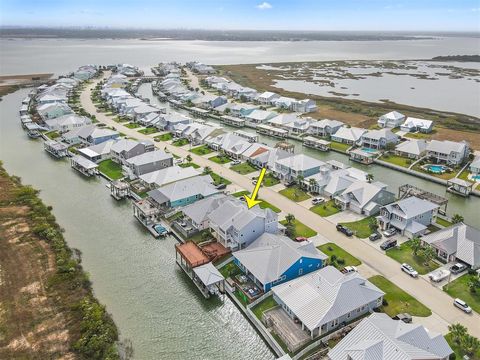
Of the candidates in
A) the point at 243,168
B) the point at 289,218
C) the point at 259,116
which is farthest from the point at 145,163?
the point at 259,116

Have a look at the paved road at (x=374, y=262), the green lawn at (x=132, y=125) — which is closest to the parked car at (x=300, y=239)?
the paved road at (x=374, y=262)

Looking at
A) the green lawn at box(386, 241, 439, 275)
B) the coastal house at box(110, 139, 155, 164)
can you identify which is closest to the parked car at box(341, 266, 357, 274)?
the green lawn at box(386, 241, 439, 275)

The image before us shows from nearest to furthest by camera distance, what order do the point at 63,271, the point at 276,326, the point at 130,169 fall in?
the point at 276,326 < the point at 63,271 < the point at 130,169

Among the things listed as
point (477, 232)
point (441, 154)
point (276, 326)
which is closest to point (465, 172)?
point (441, 154)

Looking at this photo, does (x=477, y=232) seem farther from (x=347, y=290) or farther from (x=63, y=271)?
(x=63, y=271)

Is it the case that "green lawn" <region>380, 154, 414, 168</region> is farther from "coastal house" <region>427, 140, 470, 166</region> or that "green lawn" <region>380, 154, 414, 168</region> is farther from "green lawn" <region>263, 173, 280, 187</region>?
"green lawn" <region>263, 173, 280, 187</region>

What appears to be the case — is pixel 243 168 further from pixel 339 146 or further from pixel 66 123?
pixel 66 123
